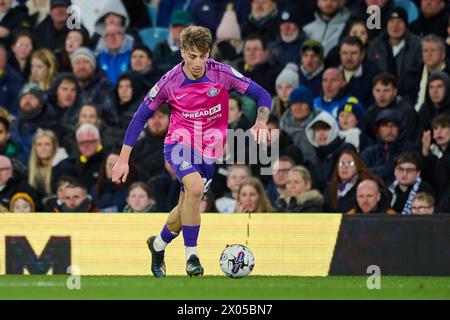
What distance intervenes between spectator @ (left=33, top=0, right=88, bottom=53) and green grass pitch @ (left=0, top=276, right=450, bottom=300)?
22.9 feet

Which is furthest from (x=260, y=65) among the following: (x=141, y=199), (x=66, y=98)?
(x=66, y=98)

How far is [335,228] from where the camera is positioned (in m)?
11.7

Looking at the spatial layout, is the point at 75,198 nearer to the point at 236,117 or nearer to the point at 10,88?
the point at 236,117

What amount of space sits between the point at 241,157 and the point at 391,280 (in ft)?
15.0

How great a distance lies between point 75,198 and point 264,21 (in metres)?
3.86

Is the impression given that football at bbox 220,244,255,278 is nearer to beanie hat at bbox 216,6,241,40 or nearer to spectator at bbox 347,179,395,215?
spectator at bbox 347,179,395,215

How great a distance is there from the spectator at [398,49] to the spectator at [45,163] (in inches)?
173

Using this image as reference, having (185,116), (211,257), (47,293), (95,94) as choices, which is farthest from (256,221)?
(95,94)

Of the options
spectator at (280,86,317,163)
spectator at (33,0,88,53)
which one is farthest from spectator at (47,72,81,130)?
spectator at (280,86,317,163)

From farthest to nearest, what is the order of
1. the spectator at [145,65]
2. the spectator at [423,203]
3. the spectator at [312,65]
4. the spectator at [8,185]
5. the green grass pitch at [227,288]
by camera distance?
the spectator at [145,65]
the spectator at [312,65]
the spectator at [8,185]
the spectator at [423,203]
the green grass pitch at [227,288]

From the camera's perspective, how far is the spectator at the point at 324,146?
1442 cm

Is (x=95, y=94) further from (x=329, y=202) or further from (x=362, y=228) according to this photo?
(x=362, y=228)

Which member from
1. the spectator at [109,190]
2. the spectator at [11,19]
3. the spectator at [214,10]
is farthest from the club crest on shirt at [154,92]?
the spectator at [11,19]

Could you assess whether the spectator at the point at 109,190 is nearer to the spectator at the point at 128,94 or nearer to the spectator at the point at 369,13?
the spectator at the point at 128,94
